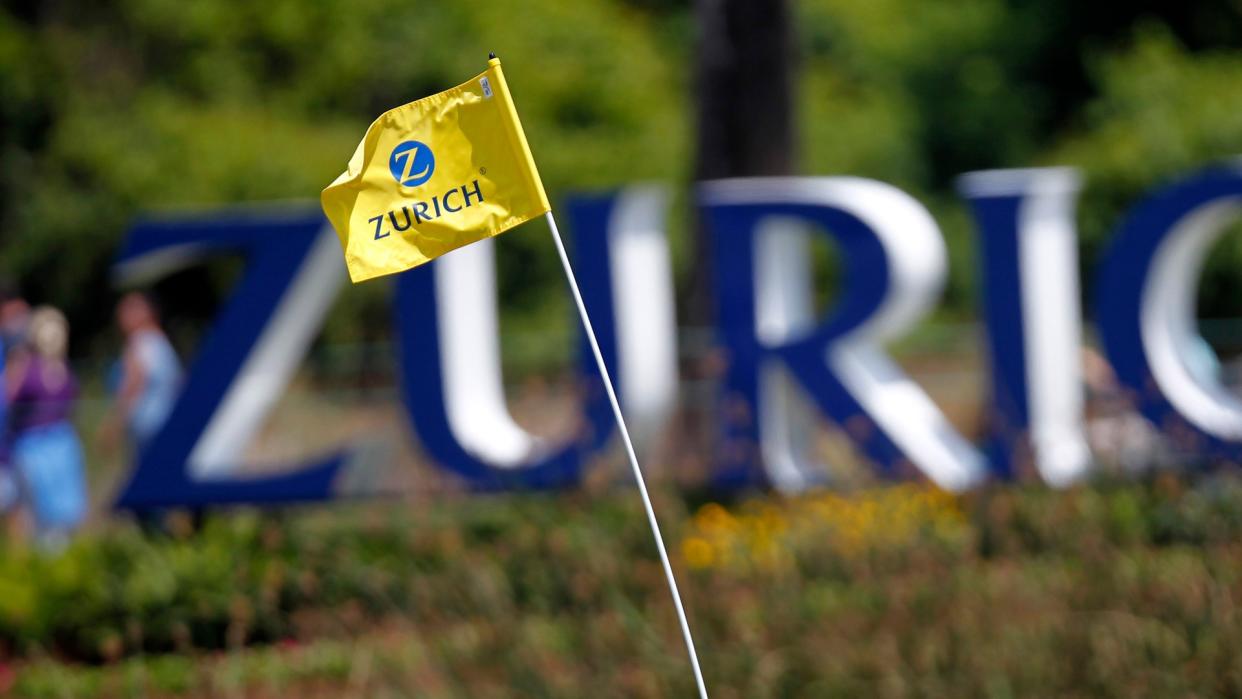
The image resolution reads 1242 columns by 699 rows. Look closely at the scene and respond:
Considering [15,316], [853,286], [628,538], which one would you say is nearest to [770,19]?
[853,286]

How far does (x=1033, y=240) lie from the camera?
29.3 ft

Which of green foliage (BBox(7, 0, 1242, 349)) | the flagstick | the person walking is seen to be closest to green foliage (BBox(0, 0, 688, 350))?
green foliage (BBox(7, 0, 1242, 349))

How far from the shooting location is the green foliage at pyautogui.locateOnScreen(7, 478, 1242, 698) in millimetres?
5164

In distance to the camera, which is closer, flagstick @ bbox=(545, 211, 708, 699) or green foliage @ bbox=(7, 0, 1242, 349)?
flagstick @ bbox=(545, 211, 708, 699)

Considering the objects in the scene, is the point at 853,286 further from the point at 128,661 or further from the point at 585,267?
the point at 128,661

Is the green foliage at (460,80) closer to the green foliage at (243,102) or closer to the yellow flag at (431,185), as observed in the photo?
the green foliage at (243,102)

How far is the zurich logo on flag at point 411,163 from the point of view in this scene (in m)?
3.52

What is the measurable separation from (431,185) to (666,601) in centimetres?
282

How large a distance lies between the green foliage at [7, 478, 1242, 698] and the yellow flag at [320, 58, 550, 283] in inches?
84.4

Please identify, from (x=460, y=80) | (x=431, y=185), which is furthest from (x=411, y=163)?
(x=460, y=80)

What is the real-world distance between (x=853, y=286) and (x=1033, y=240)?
100 centimetres

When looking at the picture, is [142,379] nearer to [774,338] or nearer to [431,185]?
[774,338]

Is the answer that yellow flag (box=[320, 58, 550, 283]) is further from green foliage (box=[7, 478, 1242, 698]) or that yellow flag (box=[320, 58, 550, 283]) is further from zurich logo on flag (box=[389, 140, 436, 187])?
green foliage (box=[7, 478, 1242, 698])

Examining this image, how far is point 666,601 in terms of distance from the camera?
6.00 m
